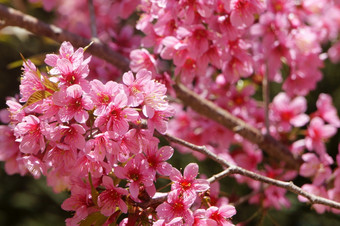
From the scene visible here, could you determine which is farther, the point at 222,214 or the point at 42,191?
the point at 42,191

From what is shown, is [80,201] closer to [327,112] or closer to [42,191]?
[327,112]

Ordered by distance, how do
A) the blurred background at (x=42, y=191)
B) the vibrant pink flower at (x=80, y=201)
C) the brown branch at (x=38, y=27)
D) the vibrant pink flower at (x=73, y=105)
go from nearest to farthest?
1. the vibrant pink flower at (x=73, y=105)
2. the vibrant pink flower at (x=80, y=201)
3. the brown branch at (x=38, y=27)
4. the blurred background at (x=42, y=191)

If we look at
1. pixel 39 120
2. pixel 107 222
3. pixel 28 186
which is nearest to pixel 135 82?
pixel 39 120

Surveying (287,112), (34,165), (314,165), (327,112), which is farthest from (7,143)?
(327,112)

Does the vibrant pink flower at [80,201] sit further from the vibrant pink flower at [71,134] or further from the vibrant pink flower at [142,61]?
the vibrant pink flower at [142,61]

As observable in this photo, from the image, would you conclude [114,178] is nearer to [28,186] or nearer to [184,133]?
[184,133]

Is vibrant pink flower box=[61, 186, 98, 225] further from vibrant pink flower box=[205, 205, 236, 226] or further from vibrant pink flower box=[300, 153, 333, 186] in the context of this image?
vibrant pink flower box=[300, 153, 333, 186]

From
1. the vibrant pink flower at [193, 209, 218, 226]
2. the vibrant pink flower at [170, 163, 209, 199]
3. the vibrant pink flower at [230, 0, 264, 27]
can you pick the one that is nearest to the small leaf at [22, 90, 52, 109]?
the vibrant pink flower at [170, 163, 209, 199]

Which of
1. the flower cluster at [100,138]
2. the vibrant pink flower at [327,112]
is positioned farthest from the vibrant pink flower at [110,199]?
the vibrant pink flower at [327,112]
